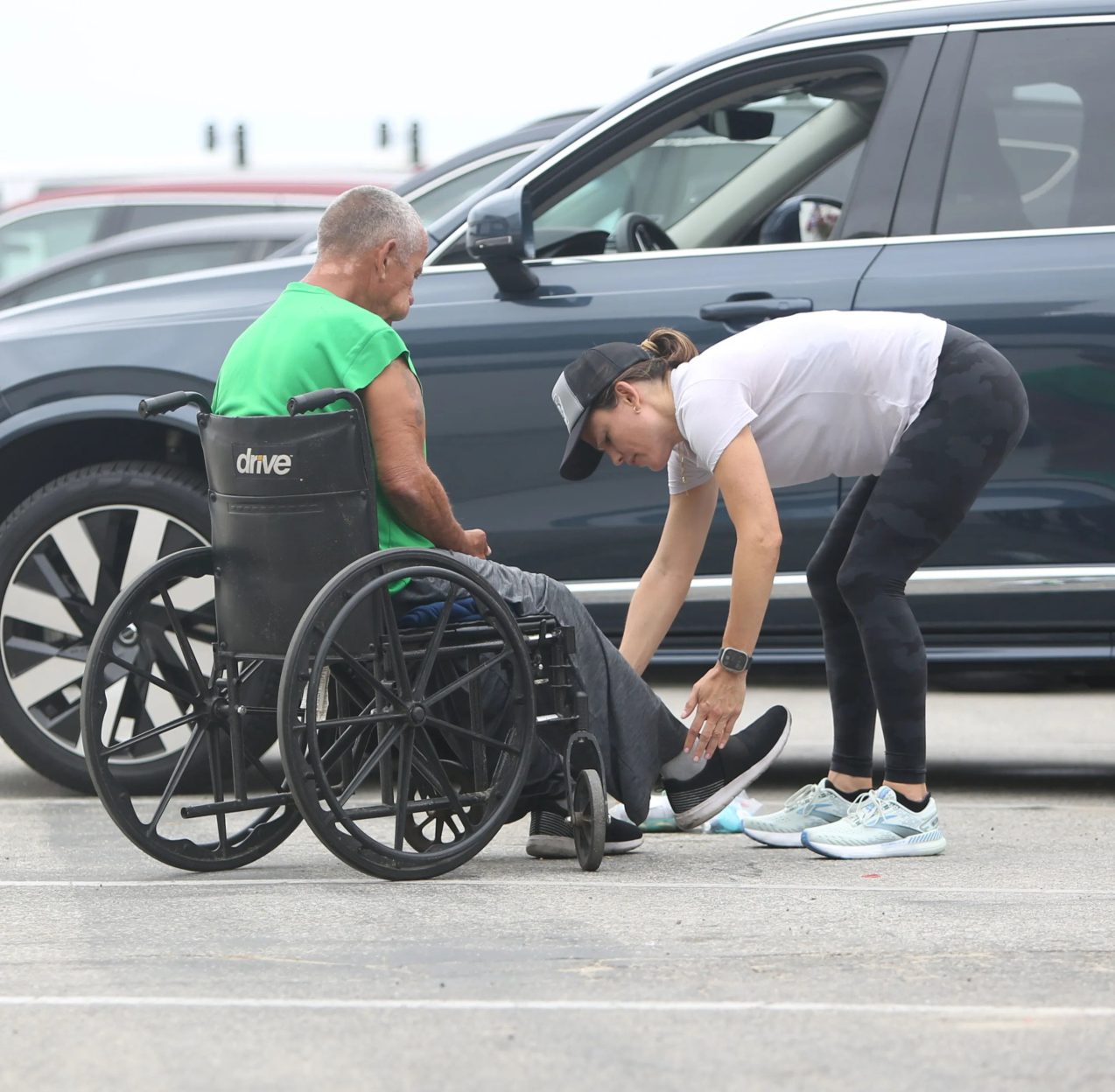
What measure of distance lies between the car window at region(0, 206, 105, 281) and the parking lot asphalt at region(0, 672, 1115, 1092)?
29.3 ft

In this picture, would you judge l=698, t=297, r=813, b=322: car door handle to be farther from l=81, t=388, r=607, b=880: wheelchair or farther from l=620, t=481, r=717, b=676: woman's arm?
l=81, t=388, r=607, b=880: wheelchair

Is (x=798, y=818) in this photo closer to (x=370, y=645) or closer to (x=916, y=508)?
(x=916, y=508)

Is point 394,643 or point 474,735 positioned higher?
point 394,643

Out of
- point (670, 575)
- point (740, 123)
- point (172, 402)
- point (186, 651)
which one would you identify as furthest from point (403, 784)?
point (740, 123)

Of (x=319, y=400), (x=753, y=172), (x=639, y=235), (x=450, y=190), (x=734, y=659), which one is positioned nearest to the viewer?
(x=319, y=400)

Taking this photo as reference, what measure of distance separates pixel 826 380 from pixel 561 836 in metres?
1.12

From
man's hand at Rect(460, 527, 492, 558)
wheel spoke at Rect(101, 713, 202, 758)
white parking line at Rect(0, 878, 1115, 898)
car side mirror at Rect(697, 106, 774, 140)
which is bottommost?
white parking line at Rect(0, 878, 1115, 898)

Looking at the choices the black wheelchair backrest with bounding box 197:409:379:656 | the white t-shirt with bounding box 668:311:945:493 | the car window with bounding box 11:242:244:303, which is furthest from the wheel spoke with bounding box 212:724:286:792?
the car window with bounding box 11:242:244:303

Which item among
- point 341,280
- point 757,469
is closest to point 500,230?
point 341,280

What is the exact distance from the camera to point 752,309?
5211mm

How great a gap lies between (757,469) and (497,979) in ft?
4.52

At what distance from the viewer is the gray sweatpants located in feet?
14.1

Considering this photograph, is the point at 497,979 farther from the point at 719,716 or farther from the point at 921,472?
the point at 921,472

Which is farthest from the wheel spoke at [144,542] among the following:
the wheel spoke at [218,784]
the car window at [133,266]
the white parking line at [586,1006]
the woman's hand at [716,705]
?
the car window at [133,266]
